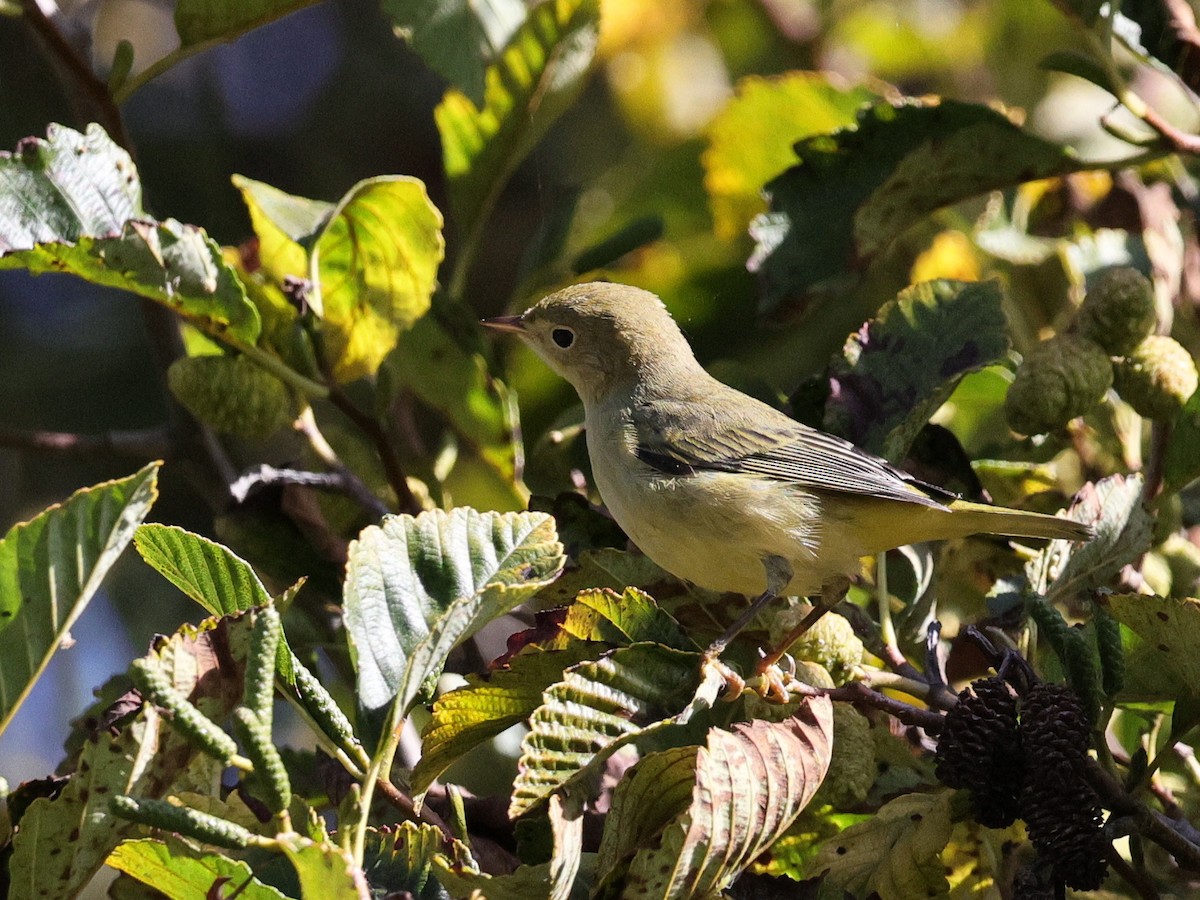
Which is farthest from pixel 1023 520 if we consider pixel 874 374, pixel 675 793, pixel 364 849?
pixel 364 849

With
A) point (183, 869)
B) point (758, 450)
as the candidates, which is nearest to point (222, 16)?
point (758, 450)

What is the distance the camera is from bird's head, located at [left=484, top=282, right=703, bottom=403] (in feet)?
10.3

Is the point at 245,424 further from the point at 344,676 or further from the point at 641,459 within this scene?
the point at 641,459

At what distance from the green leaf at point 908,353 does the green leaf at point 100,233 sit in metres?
1.09

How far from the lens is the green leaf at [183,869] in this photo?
1463 mm

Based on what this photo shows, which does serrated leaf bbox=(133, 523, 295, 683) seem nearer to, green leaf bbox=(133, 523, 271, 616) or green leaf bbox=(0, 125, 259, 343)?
green leaf bbox=(133, 523, 271, 616)

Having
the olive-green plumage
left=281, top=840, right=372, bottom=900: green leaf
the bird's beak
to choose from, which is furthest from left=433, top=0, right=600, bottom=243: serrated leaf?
left=281, top=840, right=372, bottom=900: green leaf

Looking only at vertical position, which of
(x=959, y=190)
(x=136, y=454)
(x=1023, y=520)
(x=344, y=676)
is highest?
(x=136, y=454)

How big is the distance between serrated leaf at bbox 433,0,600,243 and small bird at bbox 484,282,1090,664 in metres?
0.33

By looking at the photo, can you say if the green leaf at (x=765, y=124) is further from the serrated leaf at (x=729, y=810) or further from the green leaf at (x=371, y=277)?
the serrated leaf at (x=729, y=810)

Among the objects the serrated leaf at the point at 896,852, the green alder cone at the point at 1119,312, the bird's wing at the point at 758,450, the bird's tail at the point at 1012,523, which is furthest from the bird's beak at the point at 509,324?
the serrated leaf at the point at 896,852

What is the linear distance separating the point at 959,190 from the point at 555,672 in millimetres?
1557

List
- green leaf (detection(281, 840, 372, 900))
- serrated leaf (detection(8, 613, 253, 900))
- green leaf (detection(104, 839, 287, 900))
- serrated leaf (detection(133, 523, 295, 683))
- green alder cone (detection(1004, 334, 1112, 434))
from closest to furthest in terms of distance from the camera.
A: green leaf (detection(281, 840, 372, 900)) < green leaf (detection(104, 839, 287, 900)) < serrated leaf (detection(8, 613, 253, 900)) < serrated leaf (detection(133, 523, 295, 683)) < green alder cone (detection(1004, 334, 1112, 434))

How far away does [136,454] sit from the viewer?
108 inches
